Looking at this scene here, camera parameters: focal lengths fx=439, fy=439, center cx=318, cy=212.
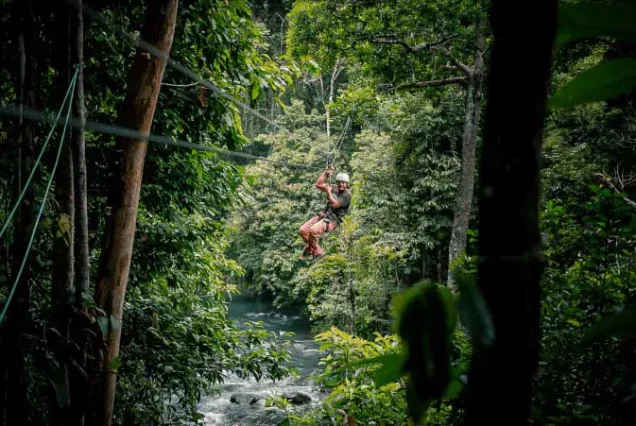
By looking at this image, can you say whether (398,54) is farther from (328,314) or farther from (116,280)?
(116,280)

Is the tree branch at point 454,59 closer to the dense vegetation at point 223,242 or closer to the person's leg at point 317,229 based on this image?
the dense vegetation at point 223,242

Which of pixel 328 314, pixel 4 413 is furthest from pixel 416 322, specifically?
pixel 328 314

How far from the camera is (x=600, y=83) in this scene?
0.46 m

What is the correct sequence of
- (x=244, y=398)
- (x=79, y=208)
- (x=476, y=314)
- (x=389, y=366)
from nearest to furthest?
(x=476, y=314), (x=389, y=366), (x=79, y=208), (x=244, y=398)

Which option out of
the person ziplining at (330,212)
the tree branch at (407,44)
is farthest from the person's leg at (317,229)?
the tree branch at (407,44)

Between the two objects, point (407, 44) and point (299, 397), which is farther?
point (299, 397)

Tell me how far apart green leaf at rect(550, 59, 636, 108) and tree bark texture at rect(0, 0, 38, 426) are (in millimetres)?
1773

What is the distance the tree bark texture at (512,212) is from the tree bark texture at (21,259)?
1728 millimetres

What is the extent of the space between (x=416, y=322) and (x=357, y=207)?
35.2 ft

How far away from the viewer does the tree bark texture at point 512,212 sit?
0.25 metres

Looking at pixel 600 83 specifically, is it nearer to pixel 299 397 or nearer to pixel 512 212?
pixel 512 212

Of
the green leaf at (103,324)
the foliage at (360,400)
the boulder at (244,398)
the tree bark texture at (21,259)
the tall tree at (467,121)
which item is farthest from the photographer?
the boulder at (244,398)

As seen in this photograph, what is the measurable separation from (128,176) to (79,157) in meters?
0.40

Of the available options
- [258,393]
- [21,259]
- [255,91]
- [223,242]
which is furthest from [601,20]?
[258,393]
